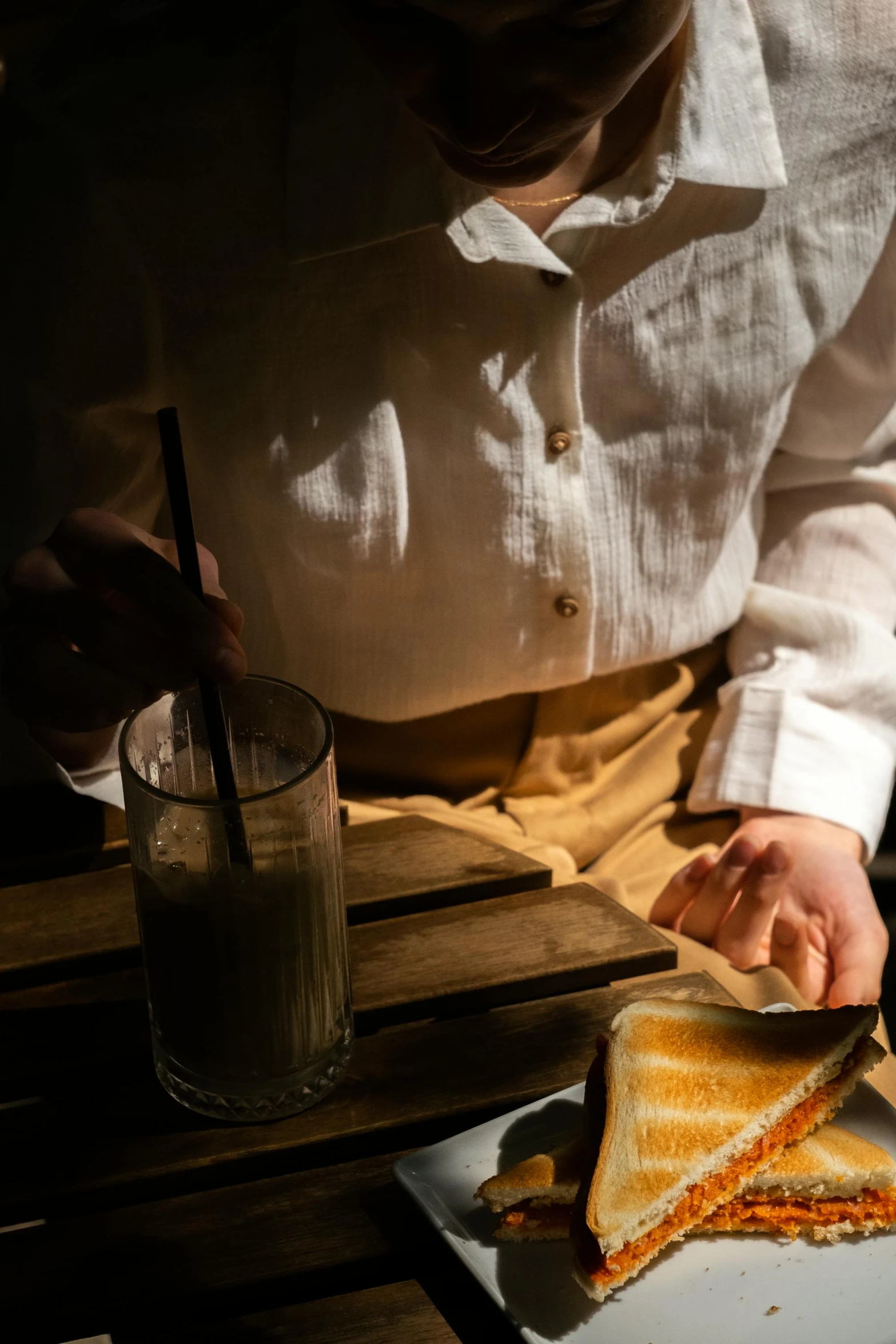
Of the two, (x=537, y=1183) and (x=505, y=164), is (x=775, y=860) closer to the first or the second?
(x=537, y=1183)

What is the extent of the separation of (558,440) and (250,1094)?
2.04ft

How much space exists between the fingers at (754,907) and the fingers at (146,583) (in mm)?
530

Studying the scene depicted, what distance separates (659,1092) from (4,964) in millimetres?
455

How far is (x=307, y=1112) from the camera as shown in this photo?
2.43ft

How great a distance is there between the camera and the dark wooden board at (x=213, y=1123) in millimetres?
712

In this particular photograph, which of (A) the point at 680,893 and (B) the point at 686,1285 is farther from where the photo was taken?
(A) the point at 680,893

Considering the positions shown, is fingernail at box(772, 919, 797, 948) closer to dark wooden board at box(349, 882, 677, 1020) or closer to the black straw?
dark wooden board at box(349, 882, 677, 1020)

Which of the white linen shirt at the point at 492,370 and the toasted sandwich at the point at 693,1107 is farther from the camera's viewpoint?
the white linen shirt at the point at 492,370

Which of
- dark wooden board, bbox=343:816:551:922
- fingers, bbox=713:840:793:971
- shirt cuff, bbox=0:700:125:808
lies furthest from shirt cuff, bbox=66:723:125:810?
fingers, bbox=713:840:793:971

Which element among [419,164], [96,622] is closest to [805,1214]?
[96,622]

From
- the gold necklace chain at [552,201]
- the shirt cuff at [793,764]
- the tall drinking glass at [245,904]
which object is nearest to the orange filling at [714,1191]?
the tall drinking glass at [245,904]

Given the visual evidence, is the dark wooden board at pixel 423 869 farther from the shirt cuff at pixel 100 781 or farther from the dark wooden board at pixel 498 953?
the shirt cuff at pixel 100 781

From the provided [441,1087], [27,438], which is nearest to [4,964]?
[441,1087]

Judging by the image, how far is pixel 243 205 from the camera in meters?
1.01
